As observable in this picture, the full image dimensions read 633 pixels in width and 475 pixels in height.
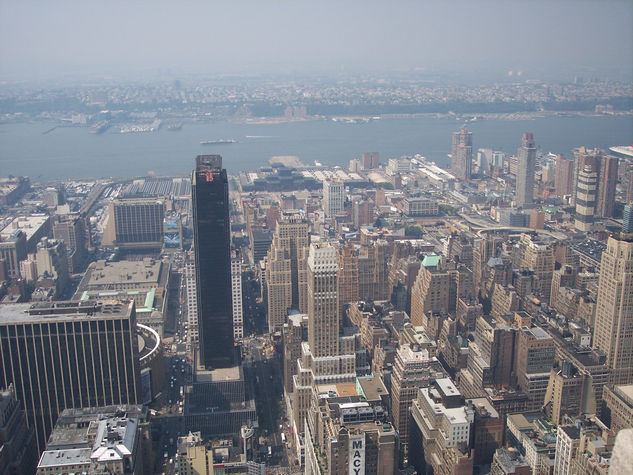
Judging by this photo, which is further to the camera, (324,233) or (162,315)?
(324,233)

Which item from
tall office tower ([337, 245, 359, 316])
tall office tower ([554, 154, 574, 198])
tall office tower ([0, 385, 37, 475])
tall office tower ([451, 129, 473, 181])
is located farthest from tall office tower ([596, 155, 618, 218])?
tall office tower ([0, 385, 37, 475])

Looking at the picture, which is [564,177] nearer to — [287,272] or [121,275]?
[287,272]

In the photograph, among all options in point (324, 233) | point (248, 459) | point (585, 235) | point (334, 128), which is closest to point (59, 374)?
point (248, 459)

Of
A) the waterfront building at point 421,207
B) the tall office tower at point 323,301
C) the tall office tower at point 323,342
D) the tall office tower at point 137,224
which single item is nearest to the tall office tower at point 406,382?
the tall office tower at point 323,342

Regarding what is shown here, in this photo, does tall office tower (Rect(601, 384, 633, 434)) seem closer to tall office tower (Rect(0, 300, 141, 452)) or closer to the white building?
the white building

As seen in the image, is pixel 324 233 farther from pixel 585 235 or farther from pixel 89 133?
pixel 89 133

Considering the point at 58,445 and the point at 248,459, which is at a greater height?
the point at 58,445

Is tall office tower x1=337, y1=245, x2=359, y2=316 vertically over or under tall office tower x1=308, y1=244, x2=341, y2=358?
under
